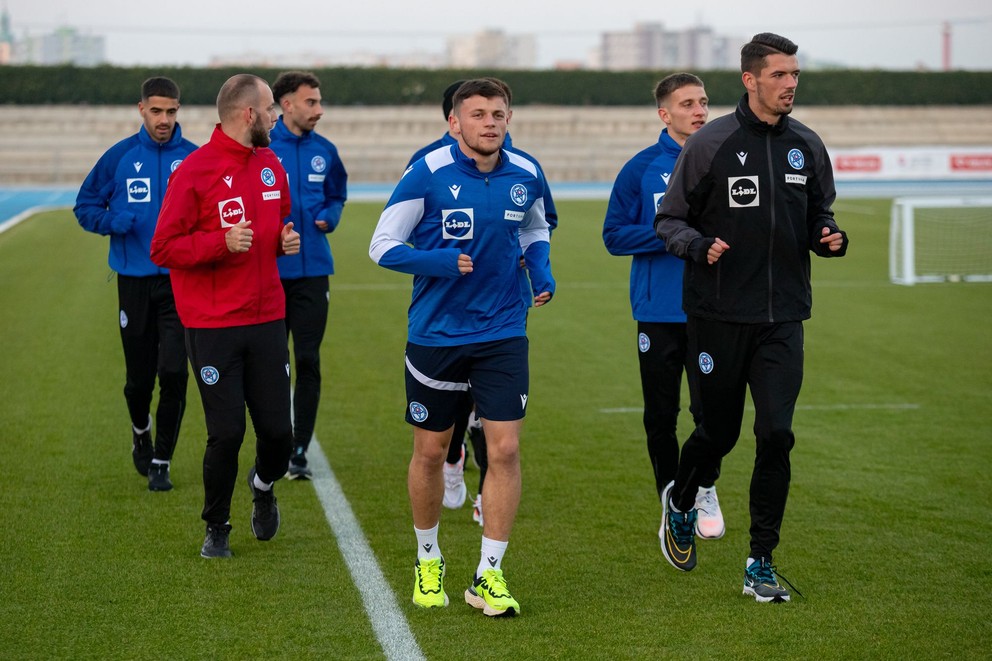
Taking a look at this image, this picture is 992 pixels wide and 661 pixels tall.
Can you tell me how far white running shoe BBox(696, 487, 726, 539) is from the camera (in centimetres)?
636

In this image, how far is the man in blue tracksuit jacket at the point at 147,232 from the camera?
7125mm

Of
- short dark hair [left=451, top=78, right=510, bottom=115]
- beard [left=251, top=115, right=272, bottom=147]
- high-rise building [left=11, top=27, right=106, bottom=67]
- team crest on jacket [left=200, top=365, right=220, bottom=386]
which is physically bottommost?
team crest on jacket [left=200, top=365, right=220, bottom=386]

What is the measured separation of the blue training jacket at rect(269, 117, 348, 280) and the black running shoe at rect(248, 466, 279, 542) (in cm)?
171

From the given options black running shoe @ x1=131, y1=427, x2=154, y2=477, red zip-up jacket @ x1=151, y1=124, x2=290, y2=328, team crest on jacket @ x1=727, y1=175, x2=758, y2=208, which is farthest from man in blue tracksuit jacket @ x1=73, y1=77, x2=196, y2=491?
team crest on jacket @ x1=727, y1=175, x2=758, y2=208

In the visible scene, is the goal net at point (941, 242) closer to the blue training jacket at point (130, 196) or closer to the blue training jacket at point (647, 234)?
the blue training jacket at point (647, 234)

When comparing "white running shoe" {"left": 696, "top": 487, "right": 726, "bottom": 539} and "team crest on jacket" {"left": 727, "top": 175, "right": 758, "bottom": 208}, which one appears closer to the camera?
"team crest on jacket" {"left": 727, "top": 175, "right": 758, "bottom": 208}

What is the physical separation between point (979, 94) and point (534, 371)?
51.6 m

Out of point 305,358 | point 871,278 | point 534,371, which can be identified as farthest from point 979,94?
point 305,358

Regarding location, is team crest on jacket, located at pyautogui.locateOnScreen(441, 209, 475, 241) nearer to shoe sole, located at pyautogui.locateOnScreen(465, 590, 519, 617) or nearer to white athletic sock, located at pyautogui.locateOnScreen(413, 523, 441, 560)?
white athletic sock, located at pyautogui.locateOnScreen(413, 523, 441, 560)

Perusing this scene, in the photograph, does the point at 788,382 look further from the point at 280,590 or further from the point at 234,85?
the point at 234,85

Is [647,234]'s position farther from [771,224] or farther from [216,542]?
[216,542]

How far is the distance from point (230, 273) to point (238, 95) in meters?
0.80

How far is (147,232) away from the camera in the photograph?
23.5 ft

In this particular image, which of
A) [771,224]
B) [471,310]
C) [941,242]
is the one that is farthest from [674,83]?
[941,242]
